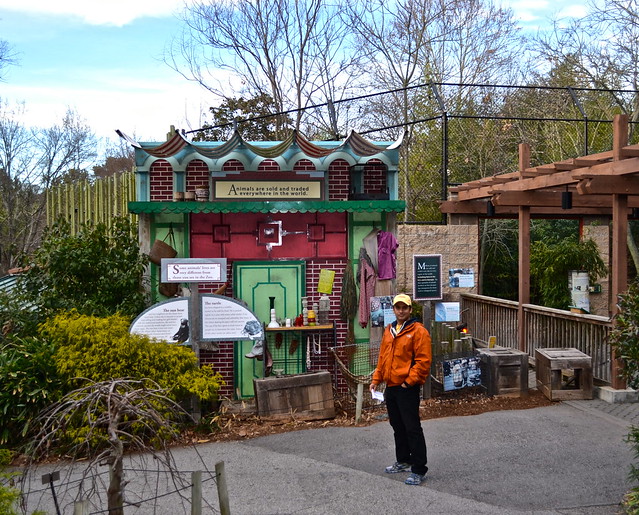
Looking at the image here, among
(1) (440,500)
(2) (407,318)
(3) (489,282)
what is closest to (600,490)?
(1) (440,500)

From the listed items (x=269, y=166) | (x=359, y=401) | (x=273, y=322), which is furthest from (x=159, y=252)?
(x=359, y=401)

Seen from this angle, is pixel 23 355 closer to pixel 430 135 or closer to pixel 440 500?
pixel 440 500

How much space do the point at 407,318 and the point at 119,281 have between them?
478 centimetres

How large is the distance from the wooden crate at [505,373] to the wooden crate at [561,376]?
29cm

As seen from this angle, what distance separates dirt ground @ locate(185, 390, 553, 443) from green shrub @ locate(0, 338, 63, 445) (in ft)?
5.82

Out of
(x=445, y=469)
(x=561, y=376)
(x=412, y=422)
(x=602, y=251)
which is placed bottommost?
(x=445, y=469)

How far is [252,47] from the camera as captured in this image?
2384 cm

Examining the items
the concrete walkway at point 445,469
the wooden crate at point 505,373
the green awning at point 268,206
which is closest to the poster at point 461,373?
the wooden crate at point 505,373

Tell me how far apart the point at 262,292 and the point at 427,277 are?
2.44m

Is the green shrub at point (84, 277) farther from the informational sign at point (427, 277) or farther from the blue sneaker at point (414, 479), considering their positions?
the blue sneaker at point (414, 479)

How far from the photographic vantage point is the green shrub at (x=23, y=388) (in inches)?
309

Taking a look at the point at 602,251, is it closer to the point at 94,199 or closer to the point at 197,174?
the point at 197,174

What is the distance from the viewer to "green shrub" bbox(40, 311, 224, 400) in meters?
8.05

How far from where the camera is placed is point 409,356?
6.57 meters
